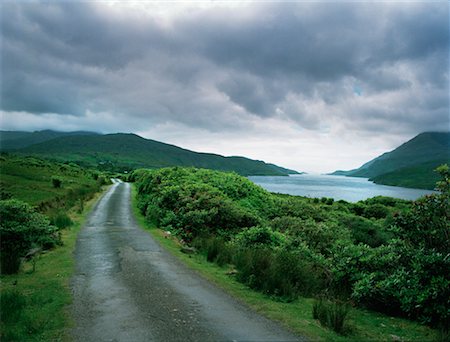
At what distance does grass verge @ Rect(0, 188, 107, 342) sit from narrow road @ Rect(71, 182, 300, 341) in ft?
1.05

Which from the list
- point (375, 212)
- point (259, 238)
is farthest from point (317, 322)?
point (375, 212)

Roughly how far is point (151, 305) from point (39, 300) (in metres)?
3.06

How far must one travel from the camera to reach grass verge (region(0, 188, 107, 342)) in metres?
6.64

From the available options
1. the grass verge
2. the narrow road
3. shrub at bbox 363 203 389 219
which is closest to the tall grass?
the narrow road

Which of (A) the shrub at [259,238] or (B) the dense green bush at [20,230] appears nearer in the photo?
(B) the dense green bush at [20,230]

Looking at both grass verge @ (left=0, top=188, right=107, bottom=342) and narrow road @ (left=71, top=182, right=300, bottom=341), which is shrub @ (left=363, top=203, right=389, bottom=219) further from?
grass verge @ (left=0, top=188, right=107, bottom=342)

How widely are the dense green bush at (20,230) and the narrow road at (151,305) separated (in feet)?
5.71

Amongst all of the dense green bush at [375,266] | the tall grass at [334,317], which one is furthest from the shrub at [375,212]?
the tall grass at [334,317]

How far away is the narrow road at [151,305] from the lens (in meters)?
6.60

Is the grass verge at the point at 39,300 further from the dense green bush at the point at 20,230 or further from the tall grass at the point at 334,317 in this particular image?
the tall grass at the point at 334,317

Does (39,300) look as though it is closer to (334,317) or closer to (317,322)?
(317,322)

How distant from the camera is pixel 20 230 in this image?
12.7 metres

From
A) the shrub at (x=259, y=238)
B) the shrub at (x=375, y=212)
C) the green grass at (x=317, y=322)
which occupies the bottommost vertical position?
the shrub at (x=375, y=212)

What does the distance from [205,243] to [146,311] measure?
7274 mm
